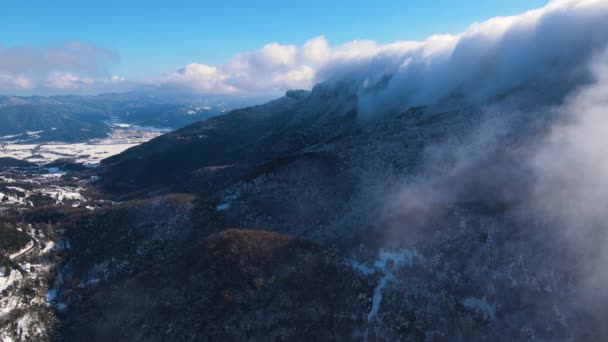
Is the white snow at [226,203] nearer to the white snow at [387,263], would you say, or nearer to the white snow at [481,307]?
the white snow at [387,263]

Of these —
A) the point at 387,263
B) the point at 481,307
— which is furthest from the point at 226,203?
the point at 481,307

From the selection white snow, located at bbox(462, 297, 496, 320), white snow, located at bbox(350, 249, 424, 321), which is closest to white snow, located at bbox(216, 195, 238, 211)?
white snow, located at bbox(350, 249, 424, 321)

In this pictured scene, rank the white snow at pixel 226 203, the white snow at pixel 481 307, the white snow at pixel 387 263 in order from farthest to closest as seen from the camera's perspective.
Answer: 1. the white snow at pixel 226 203
2. the white snow at pixel 387 263
3. the white snow at pixel 481 307

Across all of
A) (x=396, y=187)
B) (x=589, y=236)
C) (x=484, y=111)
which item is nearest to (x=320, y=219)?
(x=396, y=187)

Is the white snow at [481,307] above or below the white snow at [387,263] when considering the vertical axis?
below

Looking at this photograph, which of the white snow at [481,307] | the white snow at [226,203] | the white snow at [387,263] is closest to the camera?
the white snow at [481,307]

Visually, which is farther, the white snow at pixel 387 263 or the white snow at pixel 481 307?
the white snow at pixel 387 263

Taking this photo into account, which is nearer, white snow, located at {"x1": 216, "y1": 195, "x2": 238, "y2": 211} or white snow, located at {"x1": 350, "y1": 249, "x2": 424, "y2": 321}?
white snow, located at {"x1": 350, "y1": 249, "x2": 424, "y2": 321}

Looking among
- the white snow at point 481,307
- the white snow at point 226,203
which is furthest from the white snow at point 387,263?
the white snow at point 226,203

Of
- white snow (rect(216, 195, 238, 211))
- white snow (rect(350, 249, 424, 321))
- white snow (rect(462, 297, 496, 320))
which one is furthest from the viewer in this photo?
white snow (rect(216, 195, 238, 211))

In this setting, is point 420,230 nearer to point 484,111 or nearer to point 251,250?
point 251,250

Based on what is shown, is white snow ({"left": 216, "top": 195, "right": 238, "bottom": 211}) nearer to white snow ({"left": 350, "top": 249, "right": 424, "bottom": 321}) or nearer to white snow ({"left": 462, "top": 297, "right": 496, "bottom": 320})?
white snow ({"left": 350, "top": 249, "right": 424, "bottom": 321})
